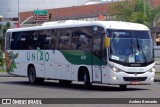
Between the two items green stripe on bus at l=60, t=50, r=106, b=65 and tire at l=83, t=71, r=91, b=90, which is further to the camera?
tire at l=83, t=71, r=91, b=90

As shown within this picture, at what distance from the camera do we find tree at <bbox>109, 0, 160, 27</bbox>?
65625 millimetres

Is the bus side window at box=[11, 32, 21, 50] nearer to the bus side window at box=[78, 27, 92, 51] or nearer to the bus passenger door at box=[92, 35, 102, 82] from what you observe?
the bus side window at box=[78, 27, 92, 51]

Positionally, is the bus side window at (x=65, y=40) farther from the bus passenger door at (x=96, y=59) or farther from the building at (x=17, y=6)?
the building at (x=17, y=6)

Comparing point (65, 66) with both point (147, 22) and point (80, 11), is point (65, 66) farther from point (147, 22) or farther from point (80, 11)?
point (80, 11)

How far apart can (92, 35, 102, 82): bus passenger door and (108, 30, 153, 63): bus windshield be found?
29.7 inches

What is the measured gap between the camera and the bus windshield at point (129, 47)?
2495 cm

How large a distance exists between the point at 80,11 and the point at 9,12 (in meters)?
27.0

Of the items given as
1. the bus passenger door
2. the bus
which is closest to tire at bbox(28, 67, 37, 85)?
the bus

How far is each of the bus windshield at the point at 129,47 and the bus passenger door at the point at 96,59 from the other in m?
0.75

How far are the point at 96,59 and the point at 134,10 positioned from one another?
42422 millimetres

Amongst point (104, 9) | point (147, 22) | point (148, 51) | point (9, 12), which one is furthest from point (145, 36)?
point (9, 12)

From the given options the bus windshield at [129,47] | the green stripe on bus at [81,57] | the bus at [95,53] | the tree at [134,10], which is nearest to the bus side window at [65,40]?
the bus at [95,53]

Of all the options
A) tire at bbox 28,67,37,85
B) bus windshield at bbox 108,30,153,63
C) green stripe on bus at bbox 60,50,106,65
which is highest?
bus windshield at bbox 108,30,153,63

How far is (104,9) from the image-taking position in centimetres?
8012
